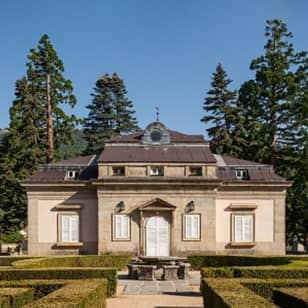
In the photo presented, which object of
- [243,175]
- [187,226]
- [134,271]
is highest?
[243,175]

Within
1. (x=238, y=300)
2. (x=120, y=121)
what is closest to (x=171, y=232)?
(x=238, y=300)

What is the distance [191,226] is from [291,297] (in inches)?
673

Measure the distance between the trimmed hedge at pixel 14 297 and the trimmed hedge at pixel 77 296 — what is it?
32.7 inches

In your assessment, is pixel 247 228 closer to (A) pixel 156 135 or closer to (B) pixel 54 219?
(A) pixel 156 135

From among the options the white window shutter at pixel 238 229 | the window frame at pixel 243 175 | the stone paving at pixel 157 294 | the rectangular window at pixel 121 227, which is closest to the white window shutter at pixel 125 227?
the rectangular window at pixel 121 227

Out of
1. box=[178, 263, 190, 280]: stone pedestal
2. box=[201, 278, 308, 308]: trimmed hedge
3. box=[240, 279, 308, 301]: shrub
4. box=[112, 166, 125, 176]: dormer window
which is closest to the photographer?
box=[201, 278, 308, 308]: trimmed hedge

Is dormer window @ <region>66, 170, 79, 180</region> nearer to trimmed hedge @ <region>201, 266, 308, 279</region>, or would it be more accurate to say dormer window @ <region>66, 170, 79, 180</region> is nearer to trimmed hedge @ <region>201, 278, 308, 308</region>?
trimmed hedge @ <region>201, 266, 308, 279</region>

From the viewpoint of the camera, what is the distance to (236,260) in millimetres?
23891

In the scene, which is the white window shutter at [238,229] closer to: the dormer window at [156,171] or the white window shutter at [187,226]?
the white window shutter at [187,226]

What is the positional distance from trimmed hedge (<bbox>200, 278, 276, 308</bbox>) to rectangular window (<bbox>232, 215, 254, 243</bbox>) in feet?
51.7

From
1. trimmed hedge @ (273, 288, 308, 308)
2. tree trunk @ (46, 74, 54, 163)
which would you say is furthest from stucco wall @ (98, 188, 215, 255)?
trimmed hedge @ (273, 288, 308, 308)

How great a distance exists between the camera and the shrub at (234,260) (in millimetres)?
22531

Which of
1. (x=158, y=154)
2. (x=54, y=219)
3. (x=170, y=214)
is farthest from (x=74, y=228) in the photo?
(x=158, y=154)

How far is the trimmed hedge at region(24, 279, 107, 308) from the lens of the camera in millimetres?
9688
